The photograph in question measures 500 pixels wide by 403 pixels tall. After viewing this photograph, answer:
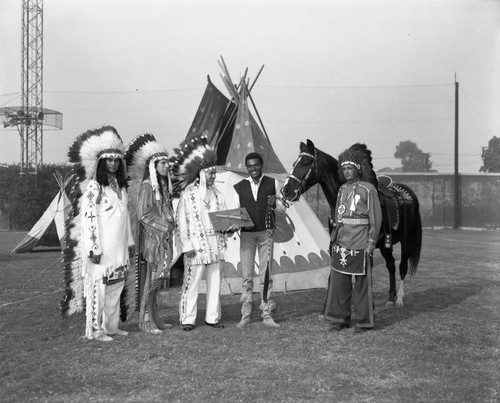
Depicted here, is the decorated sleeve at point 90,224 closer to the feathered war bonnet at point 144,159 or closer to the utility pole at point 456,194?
the feathered war bonnet at point 144,159

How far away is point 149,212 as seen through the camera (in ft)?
19.2

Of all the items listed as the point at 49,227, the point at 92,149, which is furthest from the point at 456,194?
the point at 92,149

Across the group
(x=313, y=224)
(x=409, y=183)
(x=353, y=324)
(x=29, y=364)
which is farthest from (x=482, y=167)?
(x=29, y=364)

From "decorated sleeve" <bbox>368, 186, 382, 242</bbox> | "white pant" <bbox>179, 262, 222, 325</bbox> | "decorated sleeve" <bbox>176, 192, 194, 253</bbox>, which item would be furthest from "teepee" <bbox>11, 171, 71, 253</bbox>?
"decorated sleeve" <bbox>368, 186, 382, 242</bbox>

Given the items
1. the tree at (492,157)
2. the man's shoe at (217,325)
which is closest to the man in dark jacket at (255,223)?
the man's shoe at (217,325)

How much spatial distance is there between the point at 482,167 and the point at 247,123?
28.8m

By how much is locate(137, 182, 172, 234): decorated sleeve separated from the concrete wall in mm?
24773

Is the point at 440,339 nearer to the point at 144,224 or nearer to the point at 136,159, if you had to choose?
the point at 144,224

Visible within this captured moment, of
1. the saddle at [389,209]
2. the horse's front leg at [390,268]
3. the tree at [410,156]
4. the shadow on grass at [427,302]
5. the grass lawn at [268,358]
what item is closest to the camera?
the grass lawn at [268,358]

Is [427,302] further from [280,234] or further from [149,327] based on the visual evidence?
[149,327]

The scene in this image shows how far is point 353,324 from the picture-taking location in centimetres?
626

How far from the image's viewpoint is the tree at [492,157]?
31250mm

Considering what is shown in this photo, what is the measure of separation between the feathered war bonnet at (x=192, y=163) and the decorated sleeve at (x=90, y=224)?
102 centimetres

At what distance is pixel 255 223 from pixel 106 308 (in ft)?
5.91
